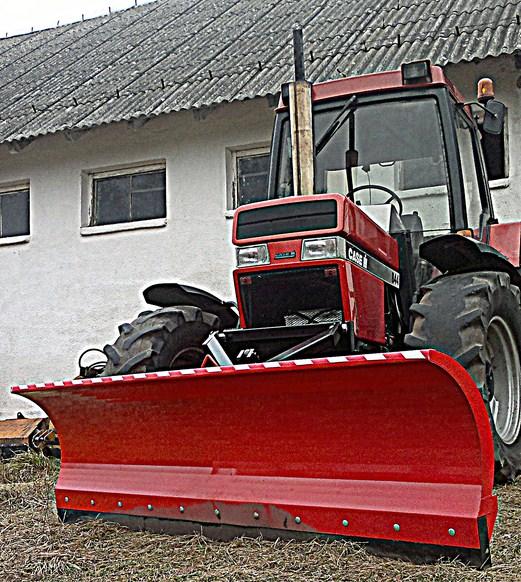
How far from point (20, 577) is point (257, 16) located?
10.2 metres

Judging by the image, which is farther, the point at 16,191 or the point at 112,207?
the point at 16,191

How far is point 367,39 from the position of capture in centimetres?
952

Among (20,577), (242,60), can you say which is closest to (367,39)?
(242,60)

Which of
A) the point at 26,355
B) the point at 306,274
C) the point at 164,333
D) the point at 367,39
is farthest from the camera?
the point at 26,355

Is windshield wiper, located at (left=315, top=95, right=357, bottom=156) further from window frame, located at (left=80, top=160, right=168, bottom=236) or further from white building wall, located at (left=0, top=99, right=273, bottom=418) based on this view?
window frame, located at (left=80, top=160, right=168, bottom=236)

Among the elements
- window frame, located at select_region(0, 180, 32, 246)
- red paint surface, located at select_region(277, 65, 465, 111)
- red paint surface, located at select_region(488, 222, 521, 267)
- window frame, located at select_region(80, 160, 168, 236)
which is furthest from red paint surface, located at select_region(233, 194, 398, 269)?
window frame, located at select_region(0, 180, 32, 246)

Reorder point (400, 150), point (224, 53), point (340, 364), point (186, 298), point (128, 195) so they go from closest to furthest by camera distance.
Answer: point (340, 364) → point (400, 150) → point (186, 298) → point (128, 195) → point (224, 53)

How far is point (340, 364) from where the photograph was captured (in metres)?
3.29

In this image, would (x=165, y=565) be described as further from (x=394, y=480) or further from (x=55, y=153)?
(x=55, y=153)

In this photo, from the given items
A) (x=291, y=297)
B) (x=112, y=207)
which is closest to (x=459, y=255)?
(x=291, y=297)

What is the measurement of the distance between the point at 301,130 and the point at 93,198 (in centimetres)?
623

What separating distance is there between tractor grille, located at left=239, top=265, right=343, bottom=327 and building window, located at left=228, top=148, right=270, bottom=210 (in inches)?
198

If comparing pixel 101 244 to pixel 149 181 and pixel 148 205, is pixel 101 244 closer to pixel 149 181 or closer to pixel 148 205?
pixel 148 205

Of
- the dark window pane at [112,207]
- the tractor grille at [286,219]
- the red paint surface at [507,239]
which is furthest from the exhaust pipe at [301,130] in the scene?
the dark window pane at [112,207]
